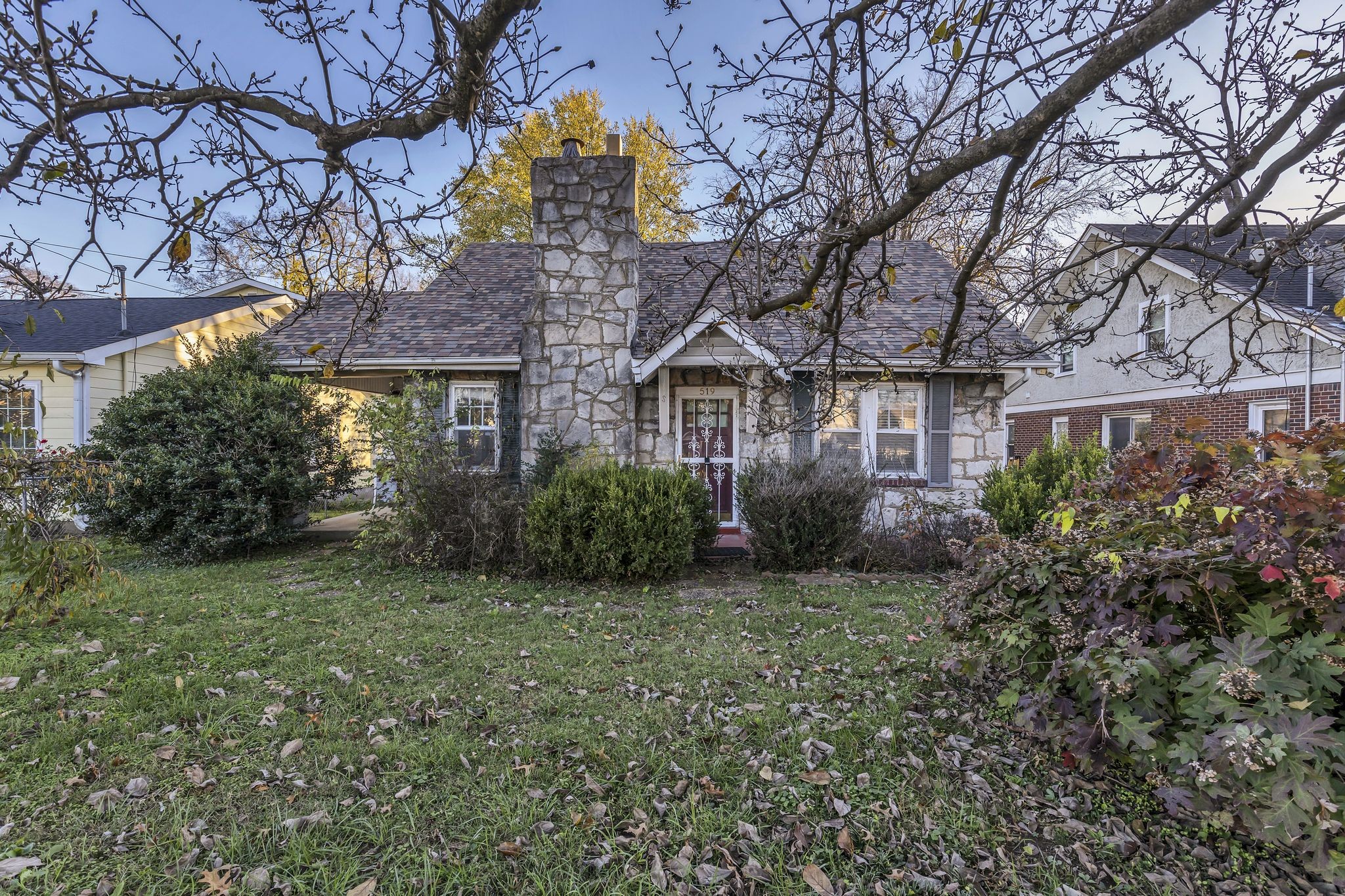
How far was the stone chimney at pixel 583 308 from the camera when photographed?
9.17 m

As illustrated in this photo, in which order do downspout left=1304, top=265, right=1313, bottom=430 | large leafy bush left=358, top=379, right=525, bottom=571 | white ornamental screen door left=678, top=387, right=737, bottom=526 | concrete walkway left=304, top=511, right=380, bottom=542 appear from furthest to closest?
downspout left=1304, top=265, right=1313, bottom=430
white ornamental screen door left=678, top=387, right=737, bottom=526
concrete walkway left=304, top=511, right=380, bottom=542
large leafy bush left=358, top=379, right=525, bottom=571

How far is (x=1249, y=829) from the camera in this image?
7.69ft

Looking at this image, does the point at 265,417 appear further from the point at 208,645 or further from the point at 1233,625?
the point at 1233,625

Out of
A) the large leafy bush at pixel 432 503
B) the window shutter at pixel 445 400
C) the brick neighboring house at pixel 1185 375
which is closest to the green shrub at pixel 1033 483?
the brick neighboring house at pixel 1185 375

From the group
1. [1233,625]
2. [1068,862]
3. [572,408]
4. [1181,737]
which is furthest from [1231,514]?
[572,408]

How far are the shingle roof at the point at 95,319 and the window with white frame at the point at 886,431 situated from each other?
30.8 feet

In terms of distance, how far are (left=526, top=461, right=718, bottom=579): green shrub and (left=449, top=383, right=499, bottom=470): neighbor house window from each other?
10.1 ft

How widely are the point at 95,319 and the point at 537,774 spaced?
1540 centimetres

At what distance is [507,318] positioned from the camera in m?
10.4

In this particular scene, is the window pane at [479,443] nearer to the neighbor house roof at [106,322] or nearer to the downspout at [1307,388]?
the neighbor house roof at [106,322]

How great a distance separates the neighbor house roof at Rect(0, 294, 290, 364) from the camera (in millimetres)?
10711

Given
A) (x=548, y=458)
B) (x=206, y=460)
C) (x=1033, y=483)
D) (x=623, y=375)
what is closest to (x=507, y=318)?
(x=623, y=375)

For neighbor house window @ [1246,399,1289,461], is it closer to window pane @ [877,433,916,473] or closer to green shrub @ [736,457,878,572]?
window pane @ [877,433,916,473]

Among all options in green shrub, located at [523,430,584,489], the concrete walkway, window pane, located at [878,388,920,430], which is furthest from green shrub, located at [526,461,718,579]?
window pane, located at [878,388,920,430]
